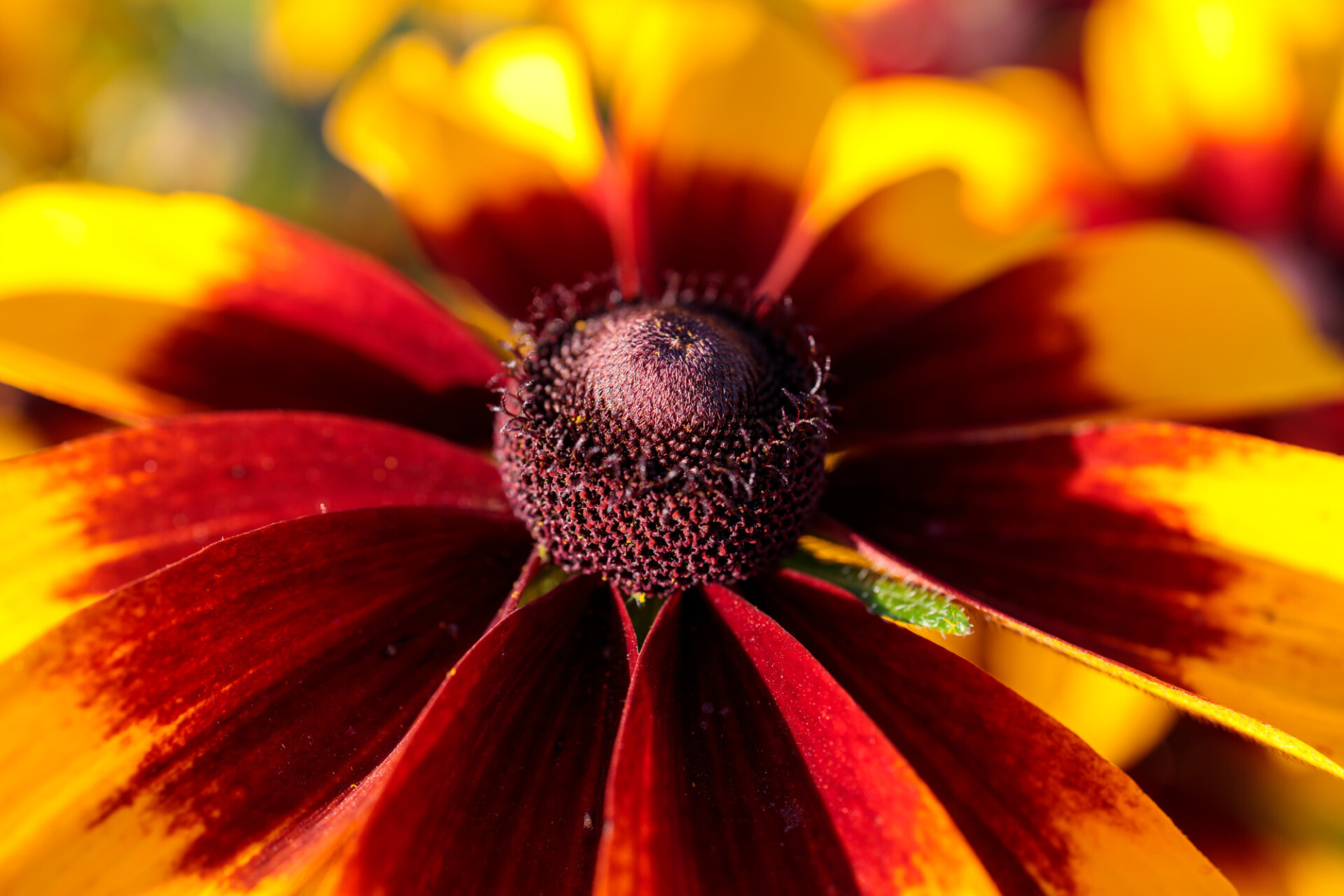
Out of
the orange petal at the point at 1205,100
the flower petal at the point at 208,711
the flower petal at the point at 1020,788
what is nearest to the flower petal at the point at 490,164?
the flower petal at the point at 208,711

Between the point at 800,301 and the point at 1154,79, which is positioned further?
the point at 1154,79

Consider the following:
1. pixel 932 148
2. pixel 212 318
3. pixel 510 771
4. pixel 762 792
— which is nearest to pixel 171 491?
pixel 212 318

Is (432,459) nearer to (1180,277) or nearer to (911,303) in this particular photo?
(911,303)

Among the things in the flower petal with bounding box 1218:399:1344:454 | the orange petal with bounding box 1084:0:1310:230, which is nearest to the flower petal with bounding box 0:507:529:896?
the flower petal with bounding box 1218:399:1344:454

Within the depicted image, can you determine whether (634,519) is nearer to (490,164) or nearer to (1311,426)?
(490,164)

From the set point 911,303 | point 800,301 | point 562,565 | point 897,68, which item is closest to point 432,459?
point 562,565

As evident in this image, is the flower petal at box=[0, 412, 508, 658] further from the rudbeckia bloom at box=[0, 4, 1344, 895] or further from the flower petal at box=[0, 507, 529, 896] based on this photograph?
the flower petal at box=[0, 507, 529, 896]

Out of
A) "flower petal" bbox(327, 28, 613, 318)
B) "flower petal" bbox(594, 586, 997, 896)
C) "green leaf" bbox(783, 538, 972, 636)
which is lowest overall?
"flower petal" bbox(594, 586, 997, 896)
